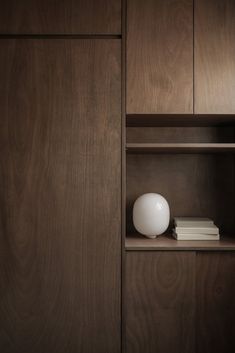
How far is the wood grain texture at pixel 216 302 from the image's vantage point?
163cm

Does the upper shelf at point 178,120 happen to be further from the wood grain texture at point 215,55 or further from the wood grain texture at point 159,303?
the wood grain texture at point 159,303

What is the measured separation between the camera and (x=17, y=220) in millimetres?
1612

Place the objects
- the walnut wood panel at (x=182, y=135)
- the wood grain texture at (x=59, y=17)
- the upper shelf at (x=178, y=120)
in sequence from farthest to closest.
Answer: the walnut wood panel at (x=182, y=135)
the upper shelf at (x=178, y=120)
the wood grain texture at (x=59, y=17)

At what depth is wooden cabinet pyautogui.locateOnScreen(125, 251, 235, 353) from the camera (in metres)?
1.63

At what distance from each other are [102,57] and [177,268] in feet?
3.52

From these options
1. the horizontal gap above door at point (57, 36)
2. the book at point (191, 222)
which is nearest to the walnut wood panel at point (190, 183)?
the book at point (191, 222)

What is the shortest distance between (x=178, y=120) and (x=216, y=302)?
94 centimetres

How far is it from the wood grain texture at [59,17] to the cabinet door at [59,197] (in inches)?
2.1

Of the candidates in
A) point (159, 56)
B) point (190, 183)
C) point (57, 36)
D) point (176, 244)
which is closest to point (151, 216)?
point (176, 244)

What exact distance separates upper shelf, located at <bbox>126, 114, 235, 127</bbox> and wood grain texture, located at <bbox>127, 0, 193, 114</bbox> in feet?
0.23

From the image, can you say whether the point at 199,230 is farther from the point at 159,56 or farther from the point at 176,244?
the point at 159,56

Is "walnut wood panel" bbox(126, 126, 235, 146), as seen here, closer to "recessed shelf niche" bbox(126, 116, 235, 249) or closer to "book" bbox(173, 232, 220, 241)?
"recessed shelf niche" bbox(126, 116, 235, 249)

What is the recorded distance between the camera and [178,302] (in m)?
1.63

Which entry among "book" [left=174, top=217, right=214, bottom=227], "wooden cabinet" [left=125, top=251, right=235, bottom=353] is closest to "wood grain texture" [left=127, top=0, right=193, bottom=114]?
"book" [left=174, top=217, right=214, bottom=227]
